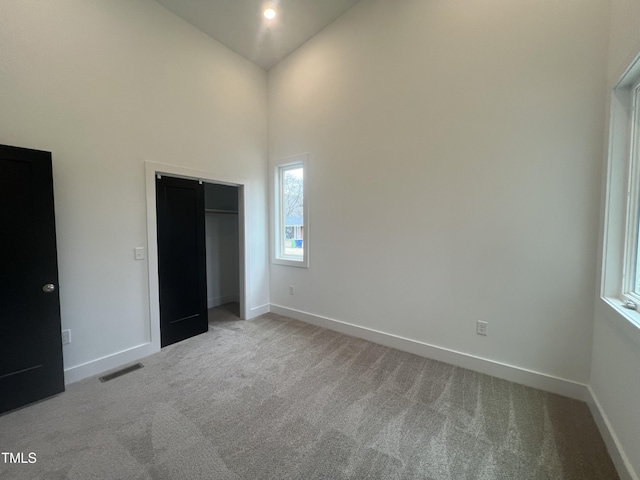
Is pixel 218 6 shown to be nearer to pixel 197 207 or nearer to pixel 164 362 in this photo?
pixel 197 207

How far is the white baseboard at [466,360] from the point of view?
207 centimetres

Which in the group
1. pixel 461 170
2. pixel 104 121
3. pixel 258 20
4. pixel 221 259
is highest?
pixel 258 20

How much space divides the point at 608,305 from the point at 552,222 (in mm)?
706

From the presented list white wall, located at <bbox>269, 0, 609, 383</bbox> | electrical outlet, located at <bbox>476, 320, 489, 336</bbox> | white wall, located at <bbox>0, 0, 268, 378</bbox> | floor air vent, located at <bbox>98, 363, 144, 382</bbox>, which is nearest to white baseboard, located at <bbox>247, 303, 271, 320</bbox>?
white wall, located at <bbox>269, 0, 609, 383</bbox>

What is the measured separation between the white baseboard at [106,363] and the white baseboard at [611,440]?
3.73 metres

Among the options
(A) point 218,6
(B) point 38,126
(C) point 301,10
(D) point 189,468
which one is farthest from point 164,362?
(C) point 301,10

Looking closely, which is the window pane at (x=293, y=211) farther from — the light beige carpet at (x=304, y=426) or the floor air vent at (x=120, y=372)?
the floor air vent at (x=120, y=372)

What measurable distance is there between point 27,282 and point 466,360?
3.83 m

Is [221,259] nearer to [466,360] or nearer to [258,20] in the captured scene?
[258,20]

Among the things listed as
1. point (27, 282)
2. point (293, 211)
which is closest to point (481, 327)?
point (293, 211)

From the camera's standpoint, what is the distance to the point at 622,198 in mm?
1700

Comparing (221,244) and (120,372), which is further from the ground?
(221,244)

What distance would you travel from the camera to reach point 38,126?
2.07m

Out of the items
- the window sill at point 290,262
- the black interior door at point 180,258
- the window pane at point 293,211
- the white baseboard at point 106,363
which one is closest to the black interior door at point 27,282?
the white baseboard at point 106,363
